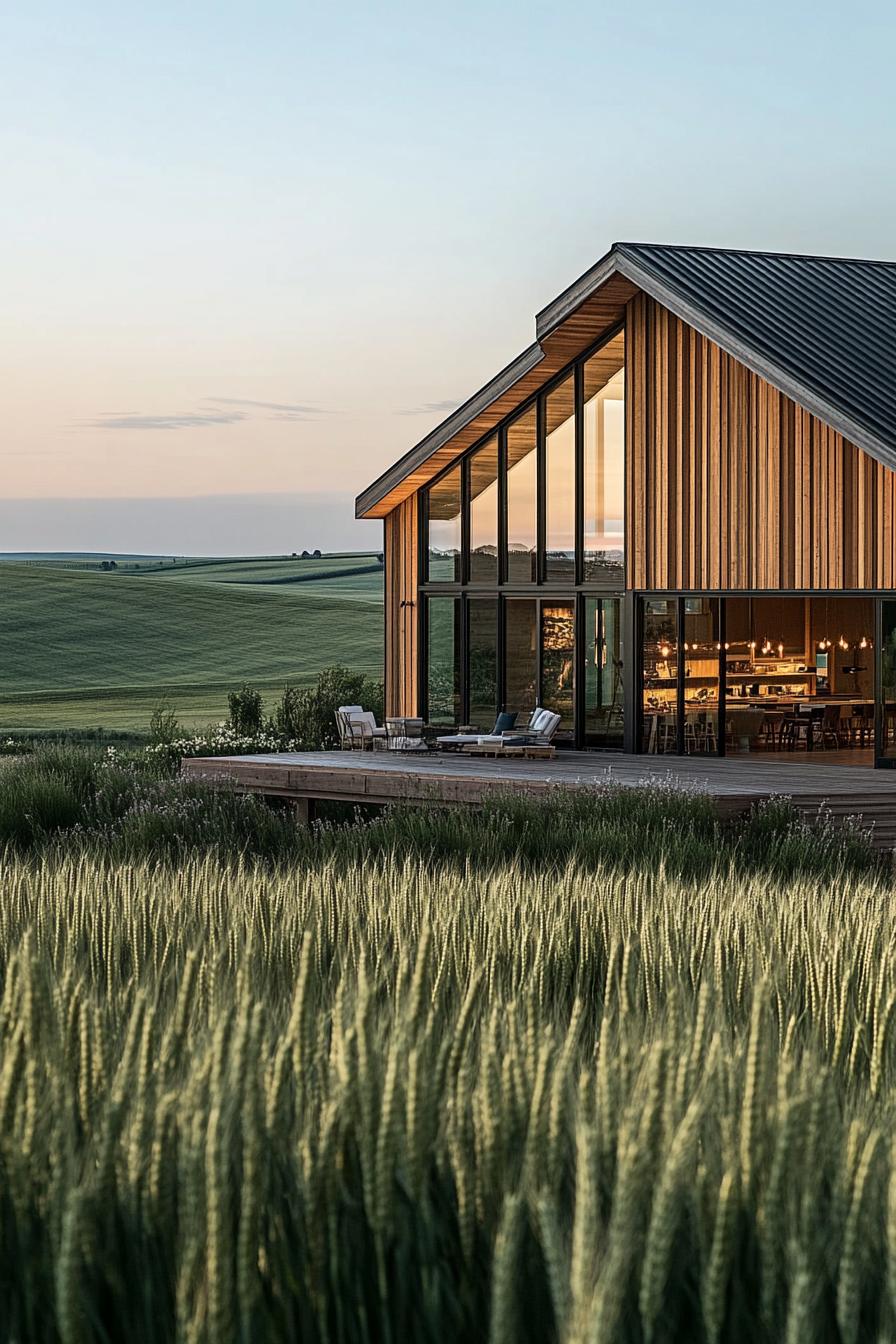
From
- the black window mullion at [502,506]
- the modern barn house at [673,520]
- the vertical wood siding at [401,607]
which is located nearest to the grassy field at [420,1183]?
the modern barn house at [673,520]

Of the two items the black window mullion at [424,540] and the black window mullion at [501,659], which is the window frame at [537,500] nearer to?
the black window mullion at [424,540]

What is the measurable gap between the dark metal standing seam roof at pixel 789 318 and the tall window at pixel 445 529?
816 millimetres

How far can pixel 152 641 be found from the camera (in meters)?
73.2

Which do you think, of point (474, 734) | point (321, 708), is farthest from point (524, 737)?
point (321, 708)

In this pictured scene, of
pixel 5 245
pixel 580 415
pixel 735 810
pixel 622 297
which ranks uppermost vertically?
pixel 5 245

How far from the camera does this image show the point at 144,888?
639cm

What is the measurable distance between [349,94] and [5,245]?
33.9 ft

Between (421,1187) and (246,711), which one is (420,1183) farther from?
(246,711)

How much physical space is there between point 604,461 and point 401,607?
4.65m

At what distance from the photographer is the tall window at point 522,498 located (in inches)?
930

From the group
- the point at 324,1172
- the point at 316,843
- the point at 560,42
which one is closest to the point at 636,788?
the point at 316,843

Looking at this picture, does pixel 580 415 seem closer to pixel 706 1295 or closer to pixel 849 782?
pixel 849 782

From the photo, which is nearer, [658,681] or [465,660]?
[658,681]

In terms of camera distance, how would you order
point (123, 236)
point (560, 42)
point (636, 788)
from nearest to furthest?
point (636, 788), point (560, 42), point (123, 236)
